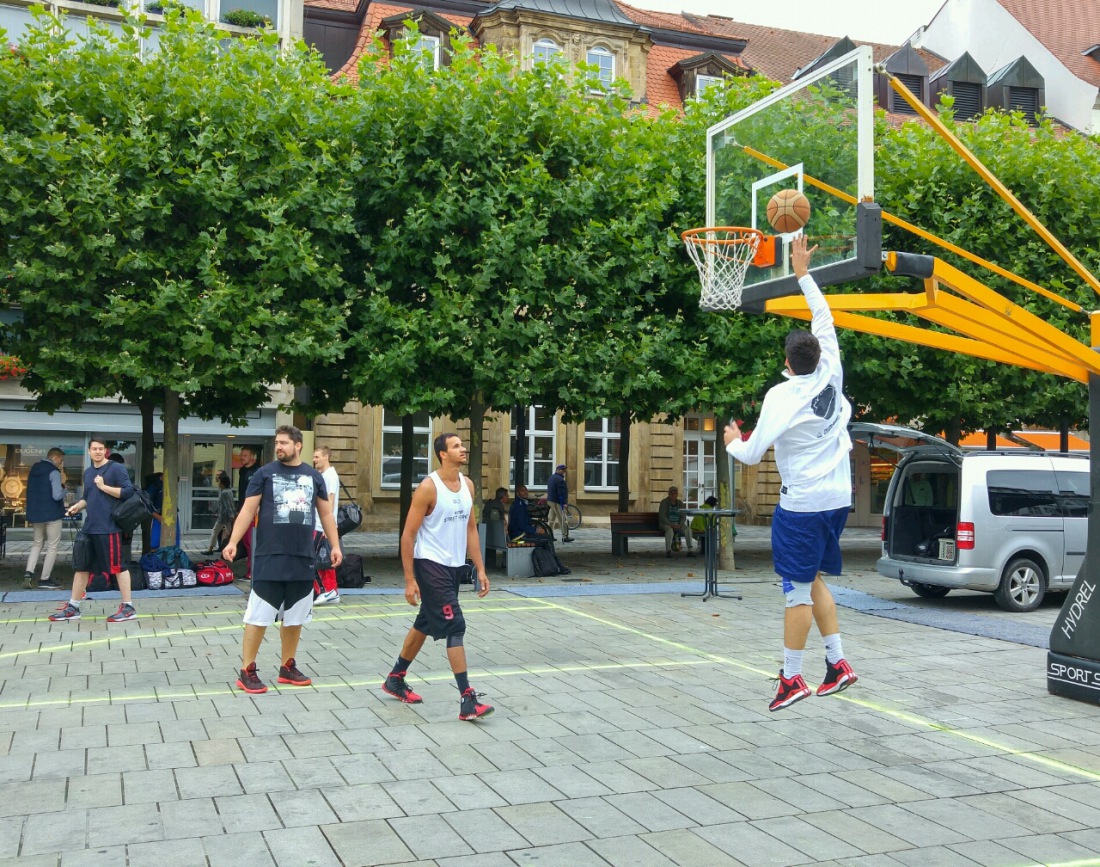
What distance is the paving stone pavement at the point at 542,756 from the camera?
4.97 metres

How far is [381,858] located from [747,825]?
5.63 feet

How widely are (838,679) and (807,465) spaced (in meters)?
1.26

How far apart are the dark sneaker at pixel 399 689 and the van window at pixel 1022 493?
911 cm

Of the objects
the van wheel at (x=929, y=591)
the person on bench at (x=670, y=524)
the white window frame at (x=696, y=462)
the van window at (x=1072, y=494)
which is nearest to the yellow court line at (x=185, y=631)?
the van wheel at (x=929, y=591)

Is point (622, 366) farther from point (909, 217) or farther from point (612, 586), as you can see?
point (909, 217)

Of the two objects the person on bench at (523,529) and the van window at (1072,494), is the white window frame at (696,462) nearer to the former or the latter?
the person on bench at (523,529)

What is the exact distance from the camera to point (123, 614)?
12344 mm

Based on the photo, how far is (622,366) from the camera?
17797mm

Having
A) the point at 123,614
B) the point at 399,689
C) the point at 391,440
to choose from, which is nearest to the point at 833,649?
the point at 399,689

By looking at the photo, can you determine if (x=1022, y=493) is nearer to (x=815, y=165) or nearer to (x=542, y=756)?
(x=815, y=165)

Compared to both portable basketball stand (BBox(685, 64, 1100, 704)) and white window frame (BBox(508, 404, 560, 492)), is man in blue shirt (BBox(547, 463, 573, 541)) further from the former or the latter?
portable basketball stand (BBox(685, 64, 1100, 704))

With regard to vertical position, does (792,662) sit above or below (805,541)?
below

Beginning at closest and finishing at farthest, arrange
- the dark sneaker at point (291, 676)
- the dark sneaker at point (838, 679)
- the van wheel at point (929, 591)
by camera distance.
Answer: the dark sneaker at point (838, 679), the dark sneaker at point (291, 676), the van wheel at point (929, 591)

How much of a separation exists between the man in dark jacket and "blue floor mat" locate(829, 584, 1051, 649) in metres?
10.9
